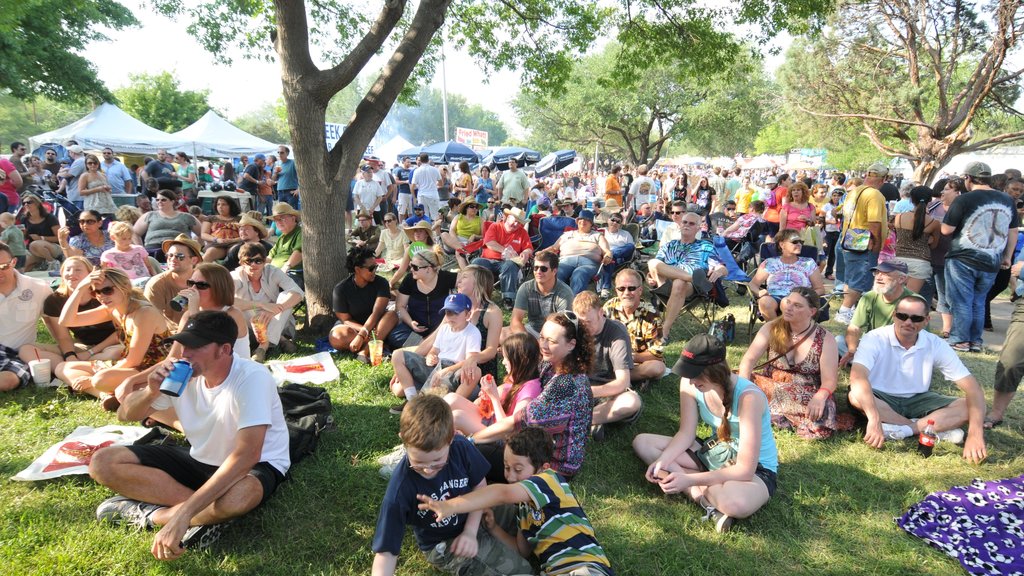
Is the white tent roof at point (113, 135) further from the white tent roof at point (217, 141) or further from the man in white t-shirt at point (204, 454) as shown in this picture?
the man in white t-shirt at point (204, 454)

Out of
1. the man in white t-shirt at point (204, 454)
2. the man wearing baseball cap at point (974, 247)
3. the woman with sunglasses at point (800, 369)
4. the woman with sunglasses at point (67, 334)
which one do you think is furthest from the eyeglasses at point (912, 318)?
the woman with sunglasses at point (67, 334)

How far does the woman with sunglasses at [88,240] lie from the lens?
6758 millimetres

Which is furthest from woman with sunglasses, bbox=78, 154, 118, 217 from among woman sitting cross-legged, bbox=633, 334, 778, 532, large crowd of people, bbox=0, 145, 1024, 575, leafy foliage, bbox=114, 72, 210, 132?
leafy foliage, bbox=114, 72, 210, 132

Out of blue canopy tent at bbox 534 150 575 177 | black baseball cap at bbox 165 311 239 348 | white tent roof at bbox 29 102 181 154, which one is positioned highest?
blue canopy tent at bbox 534 150 575 177

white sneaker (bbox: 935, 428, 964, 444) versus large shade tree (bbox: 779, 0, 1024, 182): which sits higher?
large shade tree (bbox: 779, 0, 1024, 182)

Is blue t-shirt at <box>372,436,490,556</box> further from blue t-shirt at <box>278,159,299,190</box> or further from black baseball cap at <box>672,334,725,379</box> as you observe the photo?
blue t-shirt at <box>278,159,299,190</box>

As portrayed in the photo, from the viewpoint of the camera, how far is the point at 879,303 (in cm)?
469

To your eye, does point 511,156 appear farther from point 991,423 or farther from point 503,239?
point 991,423

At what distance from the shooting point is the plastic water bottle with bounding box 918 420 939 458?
378 cm

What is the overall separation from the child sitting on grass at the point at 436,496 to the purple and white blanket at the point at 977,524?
7.39ft

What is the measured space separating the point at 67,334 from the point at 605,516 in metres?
4.73

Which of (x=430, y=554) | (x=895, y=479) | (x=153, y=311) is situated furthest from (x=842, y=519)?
(x=153, y=311)

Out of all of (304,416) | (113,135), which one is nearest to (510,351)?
(304,416)

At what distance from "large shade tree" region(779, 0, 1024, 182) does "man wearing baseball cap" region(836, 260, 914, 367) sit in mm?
14185
